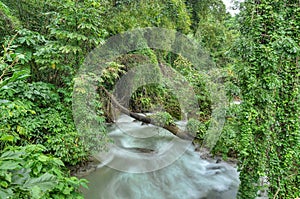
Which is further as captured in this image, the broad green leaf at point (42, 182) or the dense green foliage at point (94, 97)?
the dense green foliage at point (94, 97)

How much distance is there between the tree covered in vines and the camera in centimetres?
243

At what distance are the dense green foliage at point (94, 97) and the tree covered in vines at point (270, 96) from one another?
0.04 feet

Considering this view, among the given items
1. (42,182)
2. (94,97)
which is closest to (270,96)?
(42,182)

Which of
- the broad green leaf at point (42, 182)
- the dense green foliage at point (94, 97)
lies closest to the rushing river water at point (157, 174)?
the dense green foliage at point (94, 97)

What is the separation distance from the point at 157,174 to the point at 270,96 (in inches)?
101

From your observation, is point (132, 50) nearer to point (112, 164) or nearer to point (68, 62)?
point (68, 62)

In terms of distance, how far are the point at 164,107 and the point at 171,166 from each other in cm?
204

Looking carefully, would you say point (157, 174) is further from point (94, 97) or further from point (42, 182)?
point (42, 182)

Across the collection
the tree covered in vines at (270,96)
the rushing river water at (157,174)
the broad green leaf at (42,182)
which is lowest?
the rushing river water at (157,174)

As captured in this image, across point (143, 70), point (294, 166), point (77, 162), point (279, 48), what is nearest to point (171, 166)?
point (77, 162)

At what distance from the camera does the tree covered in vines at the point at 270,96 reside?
2.43m

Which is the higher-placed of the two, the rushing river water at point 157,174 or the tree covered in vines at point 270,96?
the tree covered in vines at point 270,96

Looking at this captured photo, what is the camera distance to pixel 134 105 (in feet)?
20.2

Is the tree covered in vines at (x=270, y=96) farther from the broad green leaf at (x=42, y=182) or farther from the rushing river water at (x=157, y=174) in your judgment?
the broad green leaf at (x=42, y=182)
